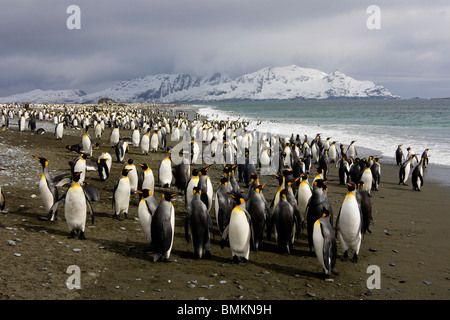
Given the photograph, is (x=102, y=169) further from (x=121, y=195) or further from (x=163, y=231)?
(x=163, y=231)

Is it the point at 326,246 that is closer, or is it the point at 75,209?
the point at 326,246

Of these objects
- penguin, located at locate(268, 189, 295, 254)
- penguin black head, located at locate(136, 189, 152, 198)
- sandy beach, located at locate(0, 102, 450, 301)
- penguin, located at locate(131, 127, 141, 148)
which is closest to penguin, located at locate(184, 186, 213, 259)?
sandy beach, located at locate(0, 102, 450, 301)

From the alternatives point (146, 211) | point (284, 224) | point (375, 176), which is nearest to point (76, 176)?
point (146, 211)

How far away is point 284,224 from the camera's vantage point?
270 inches

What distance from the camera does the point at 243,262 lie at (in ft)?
20.9

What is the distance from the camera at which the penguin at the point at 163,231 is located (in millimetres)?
6164

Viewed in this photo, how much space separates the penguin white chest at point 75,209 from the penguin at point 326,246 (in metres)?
4.18

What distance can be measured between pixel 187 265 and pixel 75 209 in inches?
90.8

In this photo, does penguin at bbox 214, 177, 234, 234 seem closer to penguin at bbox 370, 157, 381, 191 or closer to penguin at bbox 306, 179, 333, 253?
penguin at bbox 306, 179, 333, 253

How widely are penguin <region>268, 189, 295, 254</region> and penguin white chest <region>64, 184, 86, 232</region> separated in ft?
11.8
